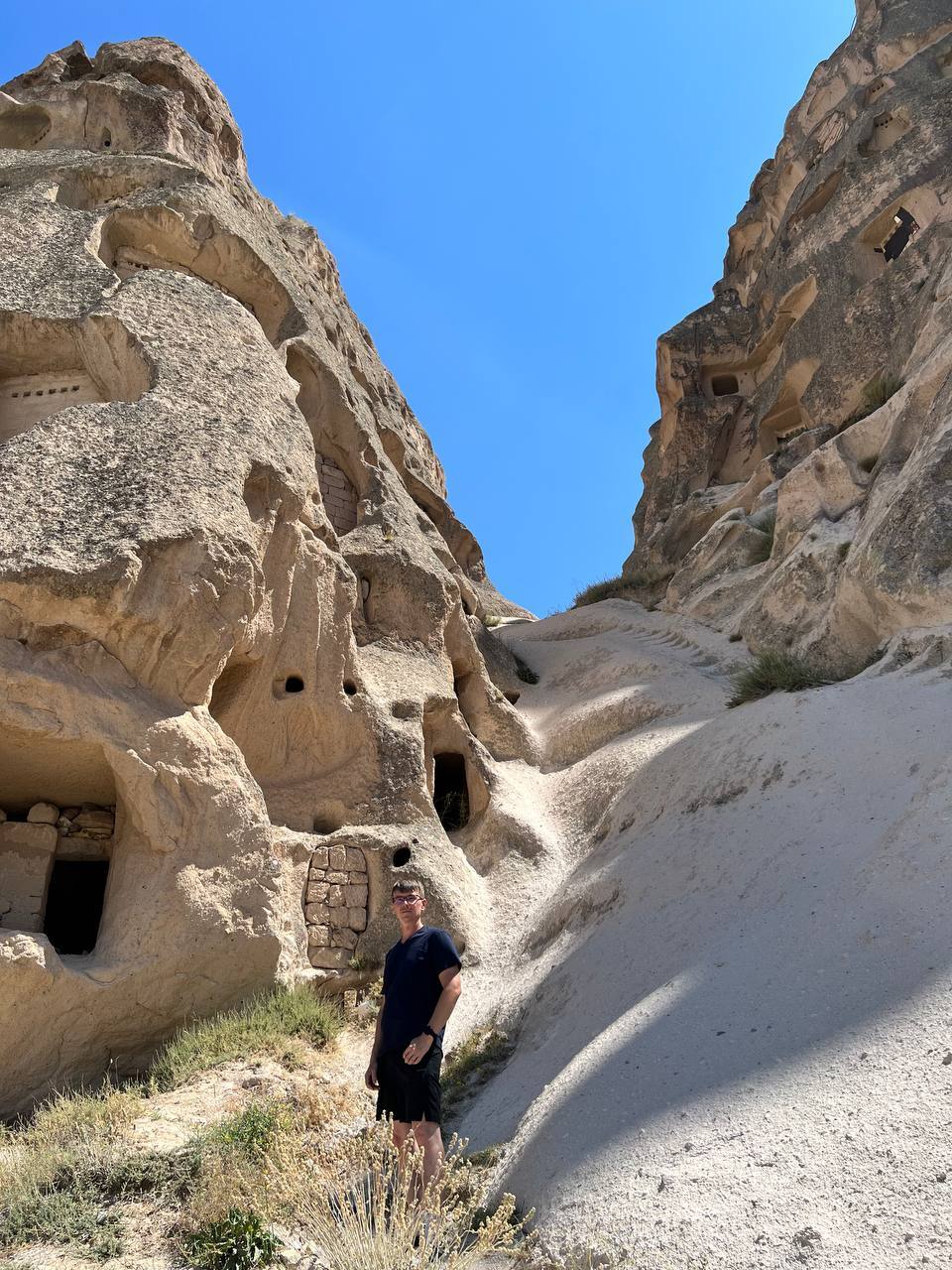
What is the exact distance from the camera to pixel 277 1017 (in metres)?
6.21

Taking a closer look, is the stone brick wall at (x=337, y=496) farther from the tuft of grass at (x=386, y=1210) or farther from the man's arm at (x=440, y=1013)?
the tuft of grass at (x=386, y=1210)

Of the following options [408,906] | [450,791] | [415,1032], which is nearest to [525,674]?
[450,791]

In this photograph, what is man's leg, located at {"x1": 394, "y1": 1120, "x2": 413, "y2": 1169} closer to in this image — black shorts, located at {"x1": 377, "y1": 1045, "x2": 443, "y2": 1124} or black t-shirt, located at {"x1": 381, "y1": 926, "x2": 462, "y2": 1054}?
black shorts, located at {"x1": 377, "y1": 1045, "x2": 443, "y2": 1124}

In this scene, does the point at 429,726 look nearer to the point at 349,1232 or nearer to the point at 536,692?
the point at 536,692

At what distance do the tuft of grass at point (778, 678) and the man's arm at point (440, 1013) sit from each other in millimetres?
4087

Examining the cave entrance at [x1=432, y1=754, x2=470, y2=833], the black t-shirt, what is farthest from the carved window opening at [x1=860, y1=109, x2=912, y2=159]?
the black t-shirt

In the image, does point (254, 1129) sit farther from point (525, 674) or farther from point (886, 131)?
point (886, 131)

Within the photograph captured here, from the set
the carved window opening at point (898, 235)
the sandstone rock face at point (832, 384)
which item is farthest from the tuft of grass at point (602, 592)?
the carved window opening at point (898, 235)

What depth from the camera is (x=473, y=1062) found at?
5824mm

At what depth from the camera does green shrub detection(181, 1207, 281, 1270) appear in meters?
3.72

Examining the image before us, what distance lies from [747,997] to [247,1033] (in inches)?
126

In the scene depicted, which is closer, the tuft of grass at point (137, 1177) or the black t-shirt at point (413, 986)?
the black t-shirt at point (413, 986)

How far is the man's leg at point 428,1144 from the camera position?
12.7 ft

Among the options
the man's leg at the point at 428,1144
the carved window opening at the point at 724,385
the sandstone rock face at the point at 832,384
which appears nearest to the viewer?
the man's leg at the point at 428,1144
